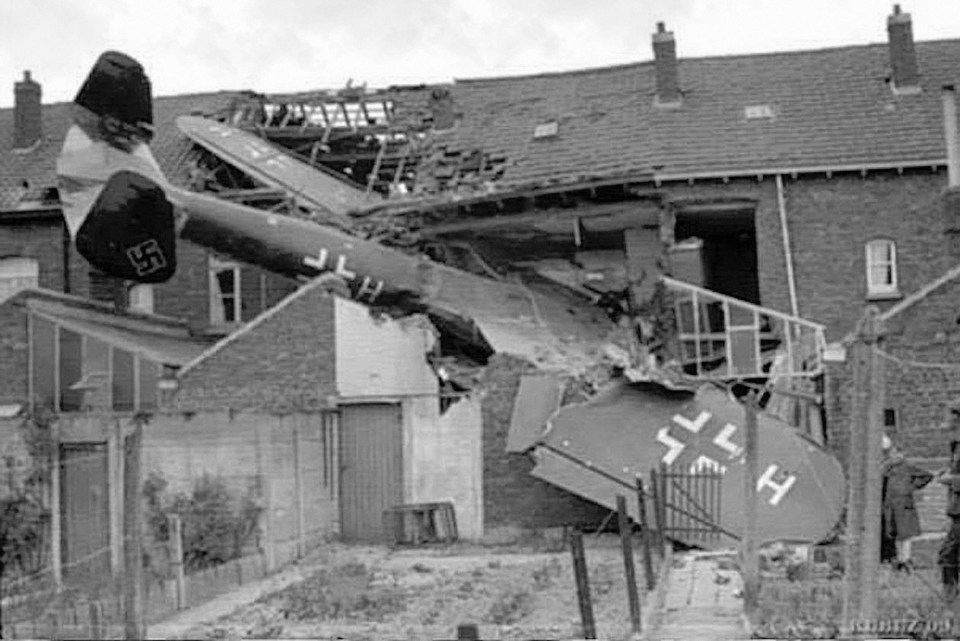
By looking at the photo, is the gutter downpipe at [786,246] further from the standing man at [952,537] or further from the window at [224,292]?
the standing man at [952,537]

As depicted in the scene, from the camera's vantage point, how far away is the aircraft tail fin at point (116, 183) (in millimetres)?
25766

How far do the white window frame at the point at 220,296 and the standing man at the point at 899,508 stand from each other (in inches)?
760

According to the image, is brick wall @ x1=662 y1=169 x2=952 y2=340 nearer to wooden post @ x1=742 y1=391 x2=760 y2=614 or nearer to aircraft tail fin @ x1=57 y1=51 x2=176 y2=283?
aircraft tail fin @ x1=57 y1=51 x2=176 y2=283

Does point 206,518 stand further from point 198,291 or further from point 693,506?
point 198,291

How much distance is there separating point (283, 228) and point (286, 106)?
26.8ft

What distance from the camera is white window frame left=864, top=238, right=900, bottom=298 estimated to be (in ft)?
→ 94.8

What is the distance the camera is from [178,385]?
23766 mm

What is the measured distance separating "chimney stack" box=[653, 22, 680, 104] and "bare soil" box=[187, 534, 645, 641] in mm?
13844

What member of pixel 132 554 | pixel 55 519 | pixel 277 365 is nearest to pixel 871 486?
pixel 132 554

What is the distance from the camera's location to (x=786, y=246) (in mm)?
28953

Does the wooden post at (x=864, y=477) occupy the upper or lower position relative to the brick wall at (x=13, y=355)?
lower

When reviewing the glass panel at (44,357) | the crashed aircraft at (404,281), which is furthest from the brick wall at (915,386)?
the glass panel at (44,357)

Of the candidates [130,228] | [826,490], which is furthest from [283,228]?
[826,490]

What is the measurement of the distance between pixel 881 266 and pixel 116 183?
51.2ft
